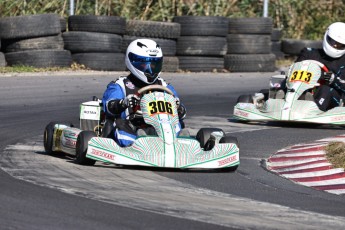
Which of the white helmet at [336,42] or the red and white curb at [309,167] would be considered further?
the white helmet at [336,42]

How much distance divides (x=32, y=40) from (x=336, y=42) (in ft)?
18.5

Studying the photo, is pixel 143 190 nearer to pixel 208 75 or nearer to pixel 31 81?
pixel 31 81

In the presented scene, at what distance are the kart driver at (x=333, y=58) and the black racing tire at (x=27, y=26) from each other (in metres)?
5.25

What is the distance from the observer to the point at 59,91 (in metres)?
14.5

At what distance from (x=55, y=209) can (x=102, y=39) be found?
11176 mm

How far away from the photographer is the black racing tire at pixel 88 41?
16.8 metres

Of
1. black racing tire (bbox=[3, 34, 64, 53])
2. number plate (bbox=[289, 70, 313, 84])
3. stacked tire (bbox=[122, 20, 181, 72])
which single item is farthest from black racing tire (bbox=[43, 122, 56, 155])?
stacked tire (bbox=[122, 20, 181, 72])

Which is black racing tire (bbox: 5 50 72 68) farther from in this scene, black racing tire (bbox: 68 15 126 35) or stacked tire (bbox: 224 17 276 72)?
stacked tire (bbox: 224 17 276 72)

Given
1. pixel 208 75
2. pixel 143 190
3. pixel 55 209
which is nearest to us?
pixel 55 209

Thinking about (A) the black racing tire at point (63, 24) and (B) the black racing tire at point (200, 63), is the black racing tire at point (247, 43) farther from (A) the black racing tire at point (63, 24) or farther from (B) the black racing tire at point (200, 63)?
(A) the black racing tire at point (63, 24)

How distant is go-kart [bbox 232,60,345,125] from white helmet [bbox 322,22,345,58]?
300 mm

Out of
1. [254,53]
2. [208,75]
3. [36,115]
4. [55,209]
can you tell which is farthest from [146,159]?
[254,53]

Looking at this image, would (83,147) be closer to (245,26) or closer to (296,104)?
(296,104)

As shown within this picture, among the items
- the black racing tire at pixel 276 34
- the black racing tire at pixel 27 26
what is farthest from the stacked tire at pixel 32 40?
the black racing tire at pixel 276 34
